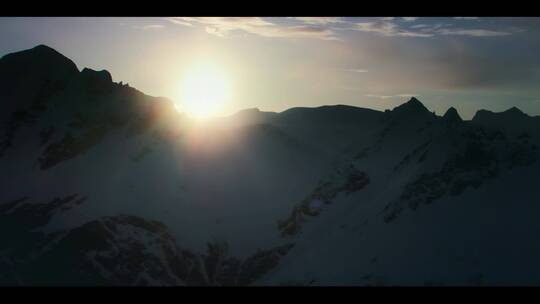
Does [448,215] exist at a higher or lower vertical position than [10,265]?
higher

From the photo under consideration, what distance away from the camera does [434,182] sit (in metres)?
198

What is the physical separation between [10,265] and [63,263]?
49.2ft

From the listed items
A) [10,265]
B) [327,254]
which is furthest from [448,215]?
[10,265]

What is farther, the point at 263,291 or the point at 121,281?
the point at 121,281

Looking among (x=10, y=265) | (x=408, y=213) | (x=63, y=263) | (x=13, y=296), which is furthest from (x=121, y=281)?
(x=13, y=296)

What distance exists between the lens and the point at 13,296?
7906 millimetres

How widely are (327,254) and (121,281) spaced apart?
63.9 m
